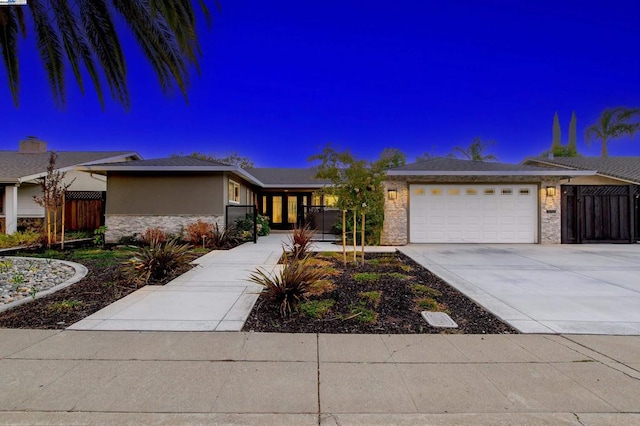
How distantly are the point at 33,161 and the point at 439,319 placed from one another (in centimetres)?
1964

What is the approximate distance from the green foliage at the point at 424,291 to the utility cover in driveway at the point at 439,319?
849 millimetres

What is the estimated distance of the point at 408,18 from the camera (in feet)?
36.5

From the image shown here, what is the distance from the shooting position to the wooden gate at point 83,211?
44.3ft

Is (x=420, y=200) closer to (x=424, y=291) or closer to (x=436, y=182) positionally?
(x=436, y=182)

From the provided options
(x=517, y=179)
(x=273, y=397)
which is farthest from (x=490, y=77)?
(x=273, y=397)

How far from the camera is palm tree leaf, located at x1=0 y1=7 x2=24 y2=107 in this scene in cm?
500

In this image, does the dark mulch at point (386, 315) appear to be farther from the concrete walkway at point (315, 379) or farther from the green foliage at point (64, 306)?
the green foliage at point (64, 306)

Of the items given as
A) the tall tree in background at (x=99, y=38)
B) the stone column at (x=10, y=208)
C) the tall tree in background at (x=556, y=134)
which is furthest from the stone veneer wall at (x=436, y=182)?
the tall tree in background at (x=556, y=134)

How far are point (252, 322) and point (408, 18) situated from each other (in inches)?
459

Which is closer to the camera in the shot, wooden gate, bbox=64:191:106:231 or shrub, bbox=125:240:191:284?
shrub, bbox=125:240:191:284

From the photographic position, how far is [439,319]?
3.99 m

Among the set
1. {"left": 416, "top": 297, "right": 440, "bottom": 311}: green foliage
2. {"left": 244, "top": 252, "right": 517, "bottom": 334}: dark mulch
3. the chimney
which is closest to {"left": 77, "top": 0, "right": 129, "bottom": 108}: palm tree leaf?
{"left": 244, "top": 252, "right": 517, "bottom": 334}: dark mulch

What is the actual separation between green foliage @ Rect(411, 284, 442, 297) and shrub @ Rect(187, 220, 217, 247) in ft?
25.7

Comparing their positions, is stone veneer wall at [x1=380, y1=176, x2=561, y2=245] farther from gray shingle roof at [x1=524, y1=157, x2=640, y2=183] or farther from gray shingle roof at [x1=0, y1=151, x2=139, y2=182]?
gray shingle roof at [x1=0, y1=151, x2=139, y2=182]
